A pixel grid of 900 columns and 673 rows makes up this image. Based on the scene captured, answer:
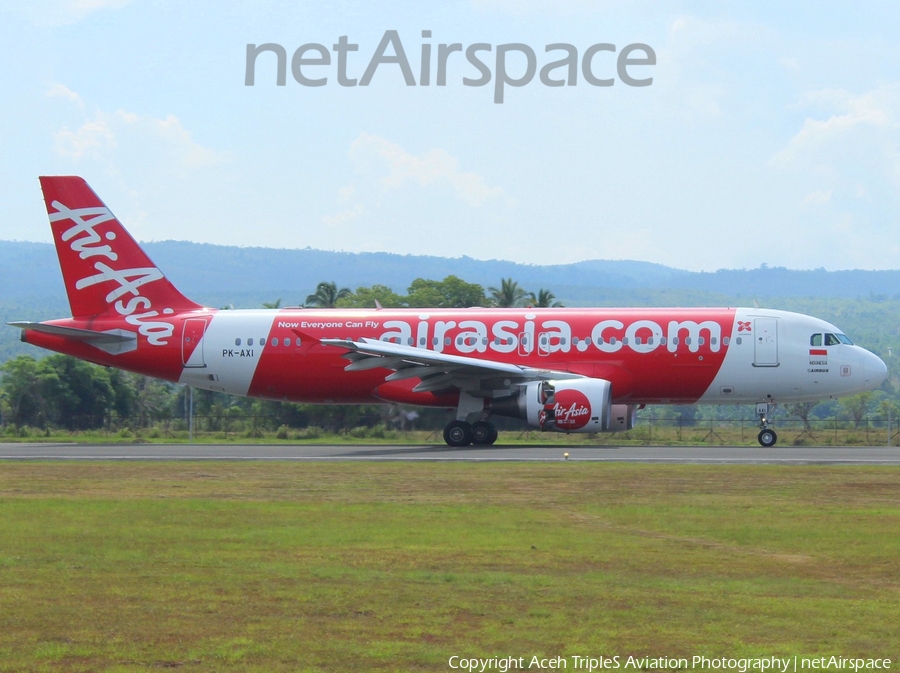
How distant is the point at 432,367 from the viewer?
36.3 metres

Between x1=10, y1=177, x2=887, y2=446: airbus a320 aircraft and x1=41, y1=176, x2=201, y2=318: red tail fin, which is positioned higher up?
x1=41, y1=176, x2=201, y2=318: red tail fin

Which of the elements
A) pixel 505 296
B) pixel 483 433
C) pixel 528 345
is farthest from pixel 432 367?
pixel 505 296

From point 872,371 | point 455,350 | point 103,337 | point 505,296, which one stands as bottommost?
point 872,371

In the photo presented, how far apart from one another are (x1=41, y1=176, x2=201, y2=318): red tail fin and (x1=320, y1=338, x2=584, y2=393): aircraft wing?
8.22 meters

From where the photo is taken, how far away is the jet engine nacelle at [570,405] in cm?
3478

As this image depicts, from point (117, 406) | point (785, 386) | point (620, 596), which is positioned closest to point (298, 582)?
point (620, 596)

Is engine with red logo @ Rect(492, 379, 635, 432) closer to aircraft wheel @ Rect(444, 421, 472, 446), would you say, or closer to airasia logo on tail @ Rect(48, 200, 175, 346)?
aircraft wheel @ Rect(444, 421, 472, 446)

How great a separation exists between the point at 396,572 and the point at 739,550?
4.44m

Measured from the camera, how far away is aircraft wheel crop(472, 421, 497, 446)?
37.1m

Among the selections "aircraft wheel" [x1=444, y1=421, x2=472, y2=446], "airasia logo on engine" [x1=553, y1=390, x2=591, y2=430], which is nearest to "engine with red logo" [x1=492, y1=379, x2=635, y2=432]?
"airasia logo on engine" [x1=553, y1=390, x2=591, y2=430]

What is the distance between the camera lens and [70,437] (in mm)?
47375

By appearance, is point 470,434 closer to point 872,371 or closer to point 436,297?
point 872,371

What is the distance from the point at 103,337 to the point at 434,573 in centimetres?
2972

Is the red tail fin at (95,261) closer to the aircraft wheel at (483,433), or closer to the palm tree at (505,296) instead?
the aircraft wheel at (483,433)
